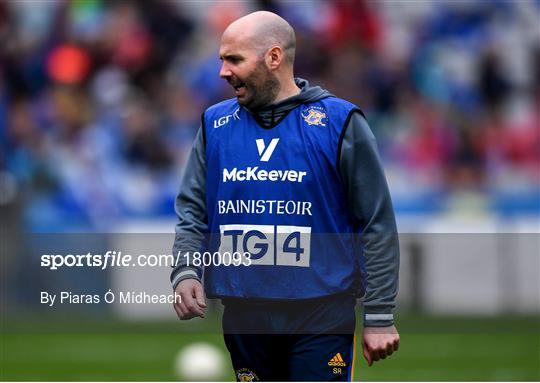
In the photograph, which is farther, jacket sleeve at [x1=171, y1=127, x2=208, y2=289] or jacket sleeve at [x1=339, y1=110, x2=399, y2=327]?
jacket sleeve at [x1=171, y1=127, x2=208, y2=289]

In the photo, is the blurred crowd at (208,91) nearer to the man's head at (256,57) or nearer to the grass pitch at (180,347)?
the grass pitch at (180,347)

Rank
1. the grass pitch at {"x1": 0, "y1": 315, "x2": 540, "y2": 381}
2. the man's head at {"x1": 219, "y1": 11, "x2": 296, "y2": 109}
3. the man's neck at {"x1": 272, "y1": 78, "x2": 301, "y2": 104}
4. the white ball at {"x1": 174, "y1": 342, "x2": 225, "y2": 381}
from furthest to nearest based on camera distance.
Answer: the grass pitch at {"x1": 0, "y1": 315, "x2": 540, "y2": 381} < the white ball at {"x1": 174, "y1": 342, "x2": 225, "y2": 381} < the man's neck at {"x1": 272, "y1": 78, "x2": 301, "y2": 104} < the man's head at {"x1": 219, "y1": 11, "x2": 296, "y2": 109}

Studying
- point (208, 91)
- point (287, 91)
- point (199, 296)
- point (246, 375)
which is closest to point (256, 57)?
point (287, 91)

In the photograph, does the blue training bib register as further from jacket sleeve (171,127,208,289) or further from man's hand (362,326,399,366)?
man's hand (362,326,399,366)

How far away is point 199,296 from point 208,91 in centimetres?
1176

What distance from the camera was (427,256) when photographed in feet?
50.2

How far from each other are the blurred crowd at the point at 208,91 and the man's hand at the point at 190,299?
411 inches

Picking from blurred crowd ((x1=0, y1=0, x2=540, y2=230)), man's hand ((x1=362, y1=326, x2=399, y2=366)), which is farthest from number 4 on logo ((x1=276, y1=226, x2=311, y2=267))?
blurred crowd ((x1=0, y1=0, x2=540, y2=230))

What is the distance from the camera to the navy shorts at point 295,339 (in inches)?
209

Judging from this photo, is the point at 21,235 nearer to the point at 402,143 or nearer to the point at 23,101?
the point at 23,101

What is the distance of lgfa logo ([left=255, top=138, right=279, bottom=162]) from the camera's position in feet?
17.6

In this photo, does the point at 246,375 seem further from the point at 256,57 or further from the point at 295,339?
the point at 256,57

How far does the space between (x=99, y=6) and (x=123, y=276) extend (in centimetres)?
507

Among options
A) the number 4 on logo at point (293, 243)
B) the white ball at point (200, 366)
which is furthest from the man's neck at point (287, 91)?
the white ball at point (200, 366)
